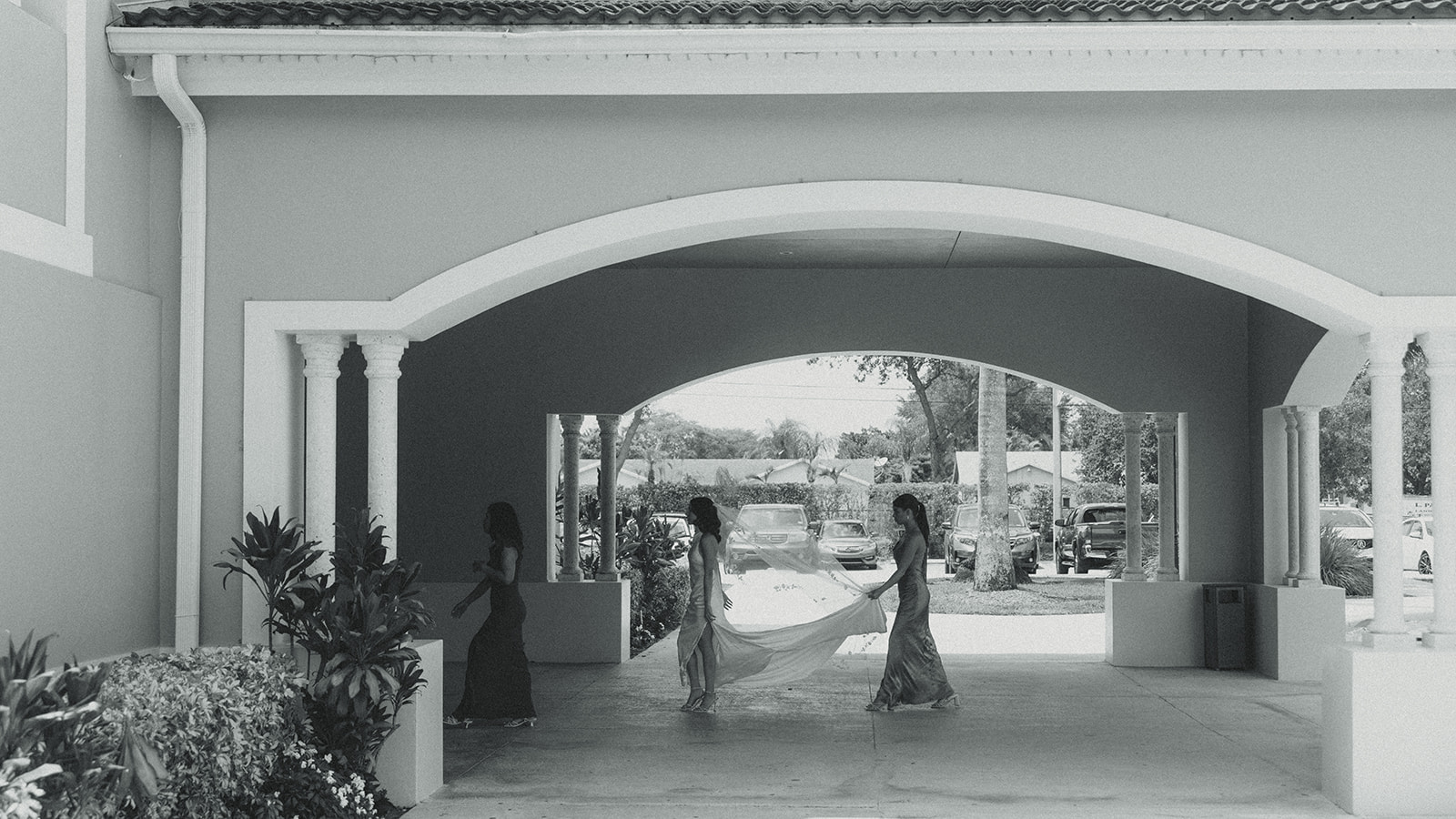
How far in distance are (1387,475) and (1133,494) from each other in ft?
23.1

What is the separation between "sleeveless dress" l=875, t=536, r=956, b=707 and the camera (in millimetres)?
10828

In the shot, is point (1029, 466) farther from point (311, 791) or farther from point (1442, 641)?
point (311, 791)

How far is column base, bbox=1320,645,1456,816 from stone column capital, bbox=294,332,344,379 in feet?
19.0

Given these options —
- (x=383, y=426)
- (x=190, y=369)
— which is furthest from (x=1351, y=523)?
(x=190, y=369)

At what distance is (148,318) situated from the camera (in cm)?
757

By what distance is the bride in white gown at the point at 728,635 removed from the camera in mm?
10914

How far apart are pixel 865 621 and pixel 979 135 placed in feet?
15.8

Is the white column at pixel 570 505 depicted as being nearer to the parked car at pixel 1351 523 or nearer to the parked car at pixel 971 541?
the parked car at pixel 971 541

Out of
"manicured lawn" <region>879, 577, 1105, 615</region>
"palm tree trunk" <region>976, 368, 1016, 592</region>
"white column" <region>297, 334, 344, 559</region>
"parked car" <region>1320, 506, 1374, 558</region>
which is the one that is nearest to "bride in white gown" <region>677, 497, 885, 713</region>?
"white column" <region>297, 334, 344, 559</region>

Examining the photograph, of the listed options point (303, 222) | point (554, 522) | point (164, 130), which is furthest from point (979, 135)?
point (554, 522)

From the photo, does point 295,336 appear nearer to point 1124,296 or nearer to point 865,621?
point 865,621

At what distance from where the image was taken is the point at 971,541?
28234mm

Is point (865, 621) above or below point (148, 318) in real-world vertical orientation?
below

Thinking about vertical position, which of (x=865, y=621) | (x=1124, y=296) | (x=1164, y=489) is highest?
(x=1124, y=296)
